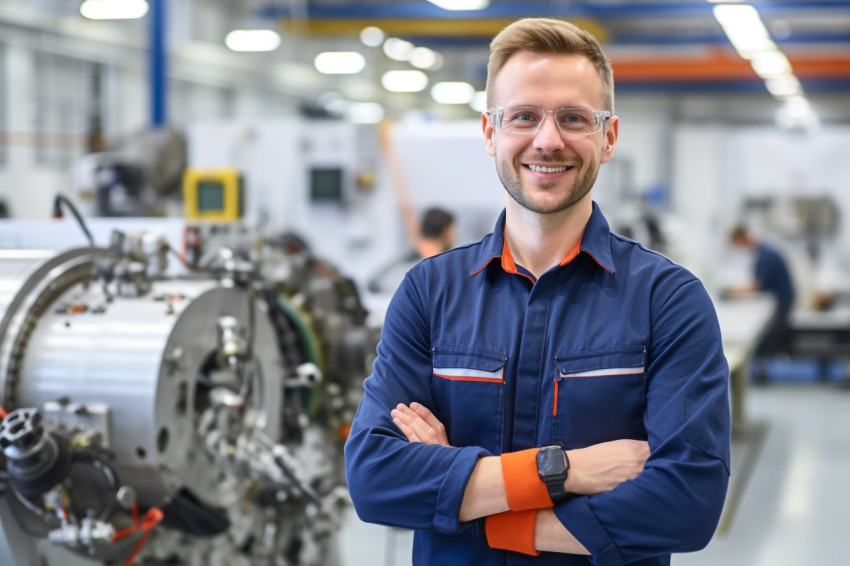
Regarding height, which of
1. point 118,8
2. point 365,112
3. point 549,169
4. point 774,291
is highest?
point 365,112

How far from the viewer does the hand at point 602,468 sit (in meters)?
1.28

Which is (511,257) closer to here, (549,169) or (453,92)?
(549,169)

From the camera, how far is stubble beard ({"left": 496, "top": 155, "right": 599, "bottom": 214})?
4.38 feet

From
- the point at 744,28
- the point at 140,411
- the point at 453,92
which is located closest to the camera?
the point at 140,411

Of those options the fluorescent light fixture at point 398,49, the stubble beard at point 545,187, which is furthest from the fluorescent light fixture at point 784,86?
the stubble beard at point 545,187

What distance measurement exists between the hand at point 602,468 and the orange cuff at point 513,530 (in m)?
0.07

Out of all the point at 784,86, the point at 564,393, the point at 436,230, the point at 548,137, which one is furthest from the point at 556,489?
the point at 784,86

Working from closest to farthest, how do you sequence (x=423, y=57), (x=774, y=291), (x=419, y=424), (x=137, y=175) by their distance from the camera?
(x=419, y=424)
(x=137, y=175)
(x=774, y=291)
(x=423, y=57)

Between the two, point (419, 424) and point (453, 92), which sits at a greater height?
point (453, 92)

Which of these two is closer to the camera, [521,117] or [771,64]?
[521,117]

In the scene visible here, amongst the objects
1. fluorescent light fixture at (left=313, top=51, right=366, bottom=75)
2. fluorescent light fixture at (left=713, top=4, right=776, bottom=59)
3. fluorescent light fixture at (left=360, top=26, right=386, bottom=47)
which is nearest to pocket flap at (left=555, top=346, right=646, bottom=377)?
fluorescent light fixture at (left=713, top=4, right=776, bottom=59)

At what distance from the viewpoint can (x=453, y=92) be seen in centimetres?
1341

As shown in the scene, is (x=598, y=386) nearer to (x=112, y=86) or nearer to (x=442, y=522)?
(x=442, y=522)

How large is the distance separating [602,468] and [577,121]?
48 cm
